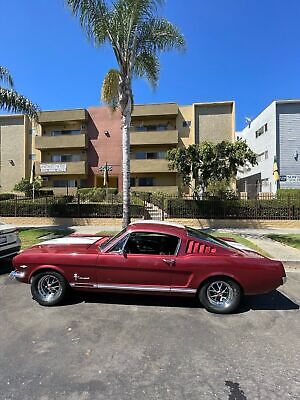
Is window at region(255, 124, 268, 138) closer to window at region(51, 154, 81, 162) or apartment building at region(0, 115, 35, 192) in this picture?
window at region(51, 154, 81, 162)

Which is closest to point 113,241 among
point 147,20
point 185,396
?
point 185,396

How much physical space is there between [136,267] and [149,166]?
28607 millimetres

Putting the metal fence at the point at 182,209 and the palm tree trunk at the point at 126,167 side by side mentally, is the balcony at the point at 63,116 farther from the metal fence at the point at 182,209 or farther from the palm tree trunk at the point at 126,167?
the palm tree trunk at the point at 126,167

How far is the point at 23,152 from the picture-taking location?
123ft

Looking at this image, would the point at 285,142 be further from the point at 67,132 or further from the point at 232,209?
the point at 67,132

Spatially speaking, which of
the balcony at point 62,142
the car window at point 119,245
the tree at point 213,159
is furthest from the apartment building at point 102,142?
the car window at point 119,245

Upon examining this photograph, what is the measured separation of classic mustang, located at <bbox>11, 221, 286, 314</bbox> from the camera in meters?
4.90

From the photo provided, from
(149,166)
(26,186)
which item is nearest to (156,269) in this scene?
(149,166)

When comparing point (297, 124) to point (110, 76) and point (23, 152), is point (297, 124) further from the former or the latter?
point (23, 152)

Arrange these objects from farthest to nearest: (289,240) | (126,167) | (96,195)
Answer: (96,195) < (126,167) < (289,240)

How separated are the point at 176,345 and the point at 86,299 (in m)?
2.16

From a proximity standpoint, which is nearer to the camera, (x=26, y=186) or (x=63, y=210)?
(x=63, y=210)

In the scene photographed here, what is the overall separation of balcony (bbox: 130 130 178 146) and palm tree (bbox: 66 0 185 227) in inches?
731

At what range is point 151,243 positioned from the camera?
528 cm
